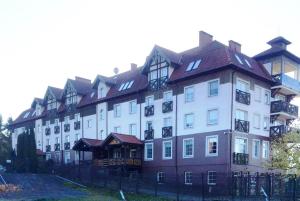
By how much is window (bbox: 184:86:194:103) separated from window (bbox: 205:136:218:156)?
417cm

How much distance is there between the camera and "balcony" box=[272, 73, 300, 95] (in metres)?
38.4

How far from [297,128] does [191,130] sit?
9353 millimetres

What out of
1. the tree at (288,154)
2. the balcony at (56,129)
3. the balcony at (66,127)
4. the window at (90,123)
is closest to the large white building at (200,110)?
the window at (90,123)

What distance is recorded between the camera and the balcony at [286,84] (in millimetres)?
38438

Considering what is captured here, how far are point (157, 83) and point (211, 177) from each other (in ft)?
36.9

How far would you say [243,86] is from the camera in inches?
1432

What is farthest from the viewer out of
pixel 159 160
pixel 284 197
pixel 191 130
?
pixel 159 160

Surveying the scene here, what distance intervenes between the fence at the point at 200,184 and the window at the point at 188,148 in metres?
1.85

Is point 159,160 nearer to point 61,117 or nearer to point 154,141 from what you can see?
point 154,141

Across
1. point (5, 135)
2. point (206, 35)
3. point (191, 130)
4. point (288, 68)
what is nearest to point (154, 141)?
point (191, 130)

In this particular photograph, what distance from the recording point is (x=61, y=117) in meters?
56.5

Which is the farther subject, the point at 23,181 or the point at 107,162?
the point at 107,162

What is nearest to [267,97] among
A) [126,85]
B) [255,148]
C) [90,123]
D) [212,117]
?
[255,148]

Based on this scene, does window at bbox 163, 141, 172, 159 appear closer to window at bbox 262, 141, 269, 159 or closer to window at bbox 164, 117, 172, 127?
window at bbox 164, 117, 172, 127
